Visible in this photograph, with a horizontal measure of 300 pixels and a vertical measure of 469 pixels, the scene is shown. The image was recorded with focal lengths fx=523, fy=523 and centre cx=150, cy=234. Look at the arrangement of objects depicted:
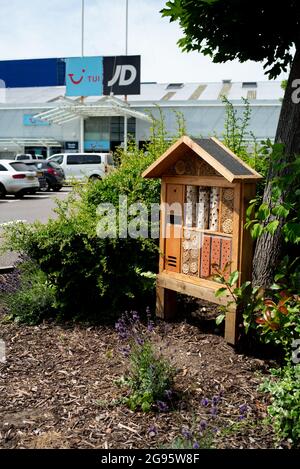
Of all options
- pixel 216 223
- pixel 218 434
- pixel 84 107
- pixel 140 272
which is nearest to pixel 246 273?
pixel 216 223

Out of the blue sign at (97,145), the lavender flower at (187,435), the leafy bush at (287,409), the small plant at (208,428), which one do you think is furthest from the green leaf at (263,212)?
the blue sign at (97,145)

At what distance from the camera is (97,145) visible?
40969 millimetres

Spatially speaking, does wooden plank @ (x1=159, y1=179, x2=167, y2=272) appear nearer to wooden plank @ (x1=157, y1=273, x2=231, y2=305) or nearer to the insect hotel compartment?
wooden plank @ (x1=157, y1=273, x2=231, y2=305)

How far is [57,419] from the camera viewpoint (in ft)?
10.2

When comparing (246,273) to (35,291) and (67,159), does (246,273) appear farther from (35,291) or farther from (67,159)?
(67,159)

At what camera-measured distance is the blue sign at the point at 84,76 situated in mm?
38750

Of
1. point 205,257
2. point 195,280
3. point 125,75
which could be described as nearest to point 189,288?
point 195,280

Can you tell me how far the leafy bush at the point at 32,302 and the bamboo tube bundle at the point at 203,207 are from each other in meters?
1.58

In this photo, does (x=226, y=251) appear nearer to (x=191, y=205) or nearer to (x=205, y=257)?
(x=205, y=257)

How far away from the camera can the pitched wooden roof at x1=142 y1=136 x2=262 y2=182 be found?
12.4 ft

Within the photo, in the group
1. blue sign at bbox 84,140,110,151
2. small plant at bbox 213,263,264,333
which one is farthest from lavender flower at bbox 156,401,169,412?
blue sign at bbox 84,140,110,151

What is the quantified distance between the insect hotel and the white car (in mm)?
16703

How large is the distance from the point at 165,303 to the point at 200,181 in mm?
1119
